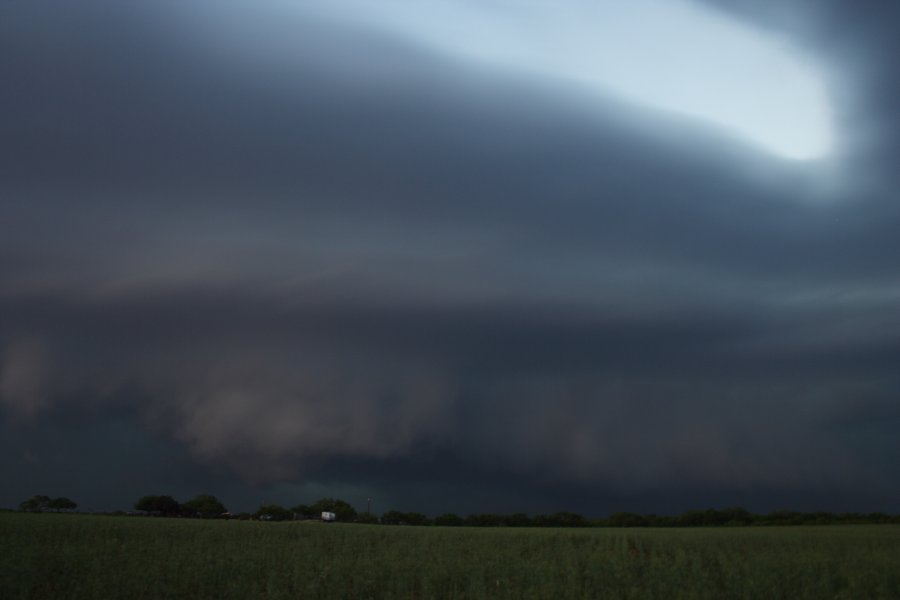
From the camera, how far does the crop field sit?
89.1ft

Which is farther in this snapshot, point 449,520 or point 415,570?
point 449,520

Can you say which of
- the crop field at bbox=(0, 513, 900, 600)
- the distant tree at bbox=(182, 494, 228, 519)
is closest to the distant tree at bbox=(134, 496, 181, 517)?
the distant tree at bbox=(182, 494, 228, 519)

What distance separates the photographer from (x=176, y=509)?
133 meters

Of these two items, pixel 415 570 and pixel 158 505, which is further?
pixel 158 505

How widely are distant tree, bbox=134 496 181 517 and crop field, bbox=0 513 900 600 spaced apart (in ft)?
301

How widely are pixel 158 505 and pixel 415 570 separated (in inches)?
4553

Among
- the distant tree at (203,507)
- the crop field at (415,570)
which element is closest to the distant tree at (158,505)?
the distant tree at (203,507)

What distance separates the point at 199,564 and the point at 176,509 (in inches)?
4357

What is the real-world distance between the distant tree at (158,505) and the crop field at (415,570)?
91.6 m

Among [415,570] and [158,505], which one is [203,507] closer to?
[158,505]

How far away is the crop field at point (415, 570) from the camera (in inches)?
1070

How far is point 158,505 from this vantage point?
13400cm

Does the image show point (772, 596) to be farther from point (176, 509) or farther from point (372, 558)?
point (176, 509)

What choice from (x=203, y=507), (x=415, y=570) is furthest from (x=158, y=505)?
(x=415, y=570)
